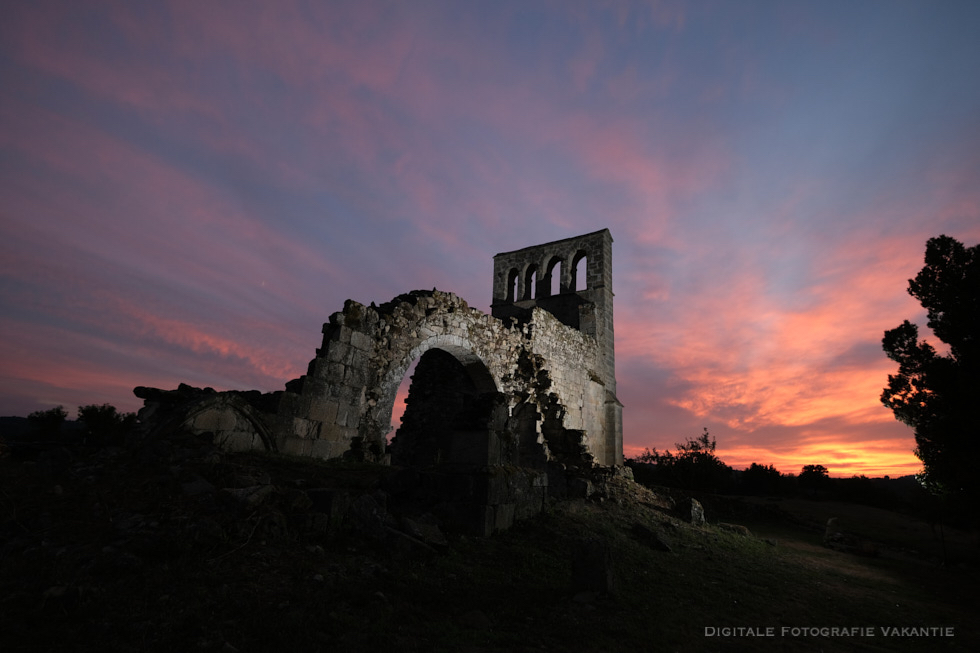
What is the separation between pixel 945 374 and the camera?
11.0 meters

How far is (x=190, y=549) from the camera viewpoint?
3.80 m

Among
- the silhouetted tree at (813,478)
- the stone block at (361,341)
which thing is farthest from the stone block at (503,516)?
the silhouetted tree at (813,478)

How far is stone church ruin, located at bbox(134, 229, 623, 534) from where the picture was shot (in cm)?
682

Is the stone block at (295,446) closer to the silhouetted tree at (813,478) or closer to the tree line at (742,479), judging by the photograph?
the tree line at (742,479)

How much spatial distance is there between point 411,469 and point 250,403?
336 centimetres

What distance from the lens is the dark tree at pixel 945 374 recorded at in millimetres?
10336

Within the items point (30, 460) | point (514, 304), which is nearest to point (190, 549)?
point (30, 460)

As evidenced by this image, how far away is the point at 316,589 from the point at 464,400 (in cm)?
678

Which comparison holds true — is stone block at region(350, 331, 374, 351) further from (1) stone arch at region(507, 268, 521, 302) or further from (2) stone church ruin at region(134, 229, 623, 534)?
(1) stone arch at region(507, 268, 521, 302)

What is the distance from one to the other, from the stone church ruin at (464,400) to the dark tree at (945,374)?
753cm

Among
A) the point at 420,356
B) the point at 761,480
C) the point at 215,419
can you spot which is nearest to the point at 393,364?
the point at 420,356

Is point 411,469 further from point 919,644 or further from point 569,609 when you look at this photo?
point 919,644

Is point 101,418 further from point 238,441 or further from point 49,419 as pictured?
point 238,441

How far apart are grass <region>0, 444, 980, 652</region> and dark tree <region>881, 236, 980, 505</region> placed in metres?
4.51
